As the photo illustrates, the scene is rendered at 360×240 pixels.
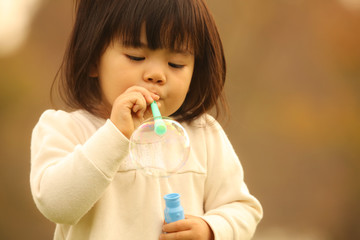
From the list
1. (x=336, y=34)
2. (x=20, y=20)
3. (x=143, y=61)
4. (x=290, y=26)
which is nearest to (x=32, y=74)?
(x=20, y=20)

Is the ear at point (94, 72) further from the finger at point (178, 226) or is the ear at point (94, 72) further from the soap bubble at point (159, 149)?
the finger at point (178, 226)

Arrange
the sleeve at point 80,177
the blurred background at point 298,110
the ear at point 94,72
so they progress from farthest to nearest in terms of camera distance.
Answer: the blurred background at point 298,110 < the ear at point 94,72 < the sleeve at point 80,177

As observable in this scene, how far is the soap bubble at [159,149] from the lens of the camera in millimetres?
778

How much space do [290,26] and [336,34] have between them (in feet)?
0.65

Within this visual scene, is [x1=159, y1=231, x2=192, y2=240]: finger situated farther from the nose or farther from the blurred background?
the blurred background

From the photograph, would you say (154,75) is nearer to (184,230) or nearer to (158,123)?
(158,123)

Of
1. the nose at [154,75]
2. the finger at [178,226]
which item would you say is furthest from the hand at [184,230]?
the nose at [154,75]

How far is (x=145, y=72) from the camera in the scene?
816mm

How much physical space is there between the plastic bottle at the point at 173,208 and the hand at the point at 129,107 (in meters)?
0.13

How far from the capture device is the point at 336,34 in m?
1.88

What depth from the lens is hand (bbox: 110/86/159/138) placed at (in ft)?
2.50

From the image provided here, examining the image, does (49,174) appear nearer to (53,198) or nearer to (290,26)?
(53,198)

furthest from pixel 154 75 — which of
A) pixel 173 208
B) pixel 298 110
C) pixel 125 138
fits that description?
pixel 298 110

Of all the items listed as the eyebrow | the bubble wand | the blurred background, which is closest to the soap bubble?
the bubble wand
